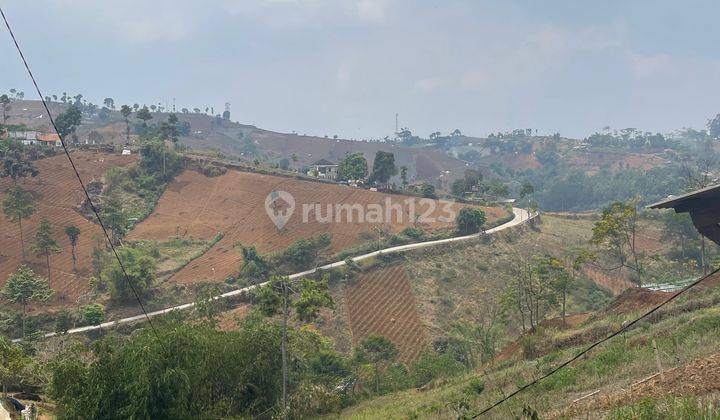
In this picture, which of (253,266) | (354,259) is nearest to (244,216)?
(253,266)

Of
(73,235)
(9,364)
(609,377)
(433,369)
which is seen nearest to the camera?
(609,377)

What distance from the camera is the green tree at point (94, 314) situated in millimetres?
45125

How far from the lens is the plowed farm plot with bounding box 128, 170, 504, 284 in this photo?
201 ft

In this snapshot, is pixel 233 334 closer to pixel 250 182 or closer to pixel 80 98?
pixel 250 182

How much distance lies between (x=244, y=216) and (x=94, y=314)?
86.5 ft

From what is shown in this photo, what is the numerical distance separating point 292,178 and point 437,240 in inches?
945

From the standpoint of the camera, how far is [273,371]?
28.9 m

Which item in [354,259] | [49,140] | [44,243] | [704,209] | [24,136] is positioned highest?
[24,136]

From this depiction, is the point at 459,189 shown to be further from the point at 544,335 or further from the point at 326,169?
the point at 544,335

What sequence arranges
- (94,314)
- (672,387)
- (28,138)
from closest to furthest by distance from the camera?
(672,387) → (94,314) → (28,138)

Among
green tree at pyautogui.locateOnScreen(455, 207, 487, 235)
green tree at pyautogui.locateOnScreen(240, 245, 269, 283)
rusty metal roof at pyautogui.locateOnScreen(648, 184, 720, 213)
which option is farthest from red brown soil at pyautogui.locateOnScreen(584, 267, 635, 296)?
rusty metal roof at pyautogui.locateOnScreen(648, 184, 720, 213)

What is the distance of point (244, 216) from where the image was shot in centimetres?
7000

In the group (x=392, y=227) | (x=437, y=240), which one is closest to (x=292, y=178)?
(x=392, y=227)

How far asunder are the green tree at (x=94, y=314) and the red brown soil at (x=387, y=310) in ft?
58.9
